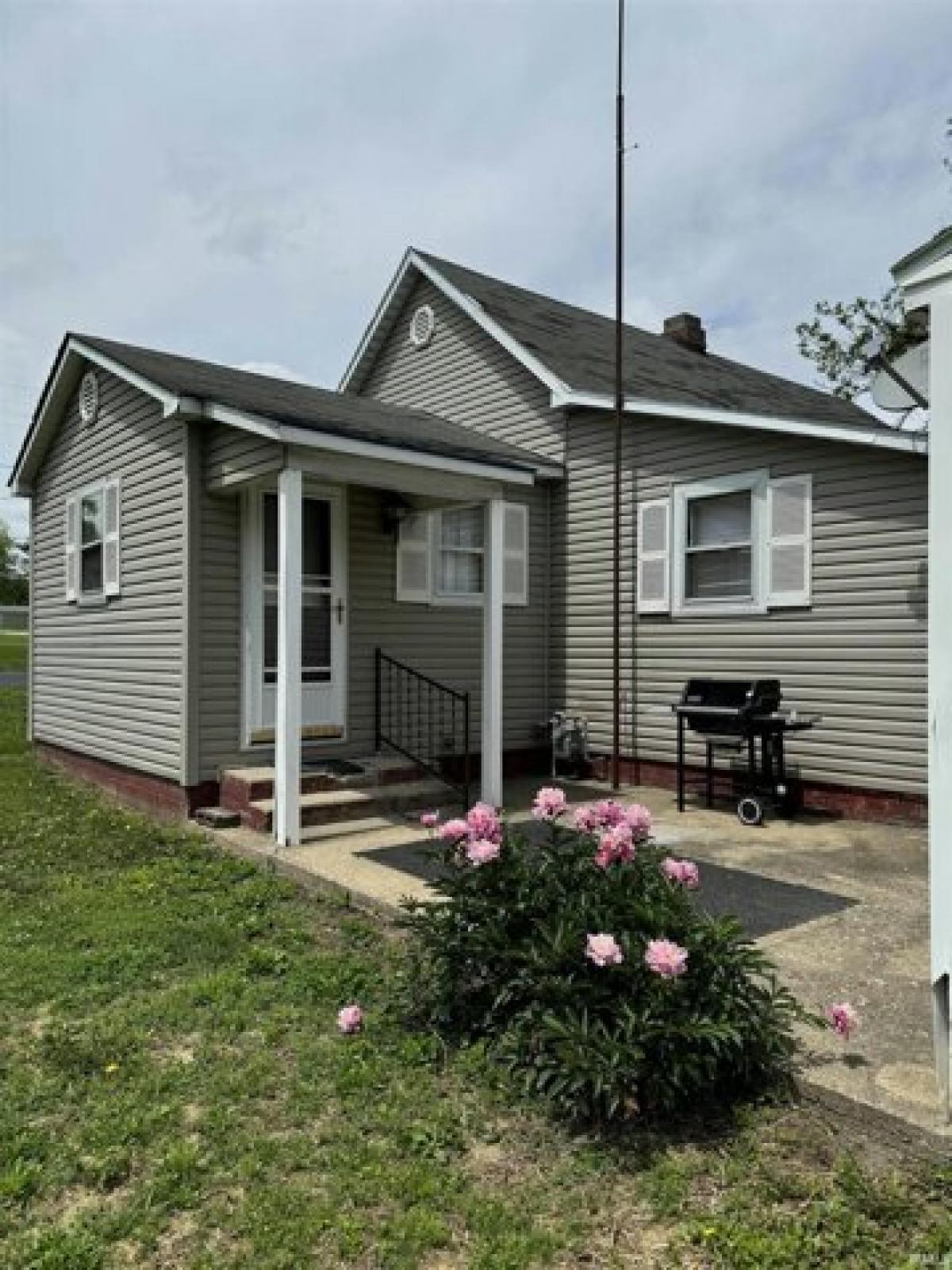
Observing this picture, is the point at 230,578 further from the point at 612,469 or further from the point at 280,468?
the point at 612,469

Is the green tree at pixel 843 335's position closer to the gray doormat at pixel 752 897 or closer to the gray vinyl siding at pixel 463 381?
the gray vinyl siding at pixel 463 381

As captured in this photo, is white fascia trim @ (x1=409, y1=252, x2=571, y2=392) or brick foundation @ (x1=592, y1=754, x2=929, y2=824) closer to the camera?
brick foundation @ (x1=592, y1=754, x2=929, y2=824)

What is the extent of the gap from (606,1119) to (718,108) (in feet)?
31.9

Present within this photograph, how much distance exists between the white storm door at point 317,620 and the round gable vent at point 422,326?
453 centimetres

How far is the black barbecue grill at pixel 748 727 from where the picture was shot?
6.77 m

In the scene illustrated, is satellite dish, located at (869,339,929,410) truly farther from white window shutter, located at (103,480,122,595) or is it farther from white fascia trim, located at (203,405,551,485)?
white window shutter, located at (103,480,122,595)

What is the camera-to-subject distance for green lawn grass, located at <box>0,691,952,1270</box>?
2115 mm

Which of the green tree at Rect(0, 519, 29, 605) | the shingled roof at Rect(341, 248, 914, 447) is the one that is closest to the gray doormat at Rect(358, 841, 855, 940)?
A: the shingled roof at Rect(341, 248, 914, 447)

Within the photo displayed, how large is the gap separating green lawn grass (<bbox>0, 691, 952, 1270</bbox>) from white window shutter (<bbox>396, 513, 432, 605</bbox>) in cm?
453

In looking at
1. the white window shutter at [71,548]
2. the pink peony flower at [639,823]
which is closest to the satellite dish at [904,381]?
the pink peony flower at [639,823]

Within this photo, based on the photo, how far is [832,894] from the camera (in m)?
4.82

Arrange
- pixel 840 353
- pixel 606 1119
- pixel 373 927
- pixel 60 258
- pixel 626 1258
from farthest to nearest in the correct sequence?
→ pixel 840 353
pixel 60 258
pixel 373 927
pixel 606 1119
pixel 626 1258

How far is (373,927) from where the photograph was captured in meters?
4.45

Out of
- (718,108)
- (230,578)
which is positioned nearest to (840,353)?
(718,108)
